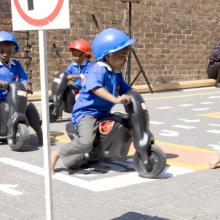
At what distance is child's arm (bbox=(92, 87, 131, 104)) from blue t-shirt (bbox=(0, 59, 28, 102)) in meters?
2.18

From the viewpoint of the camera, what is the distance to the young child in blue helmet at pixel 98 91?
5.22m

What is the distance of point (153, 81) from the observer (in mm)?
17000

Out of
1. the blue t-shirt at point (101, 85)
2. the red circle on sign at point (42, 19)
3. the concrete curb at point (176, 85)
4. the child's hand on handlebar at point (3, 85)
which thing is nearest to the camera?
the red circle on sign at point (42, 19)

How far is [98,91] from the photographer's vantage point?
522cm

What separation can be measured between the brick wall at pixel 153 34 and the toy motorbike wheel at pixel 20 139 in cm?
678

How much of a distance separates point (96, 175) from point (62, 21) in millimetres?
2357

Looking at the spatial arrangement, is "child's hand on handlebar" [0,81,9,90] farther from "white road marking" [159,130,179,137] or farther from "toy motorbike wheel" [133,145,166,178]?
"white road marking" [159,130,179,137]

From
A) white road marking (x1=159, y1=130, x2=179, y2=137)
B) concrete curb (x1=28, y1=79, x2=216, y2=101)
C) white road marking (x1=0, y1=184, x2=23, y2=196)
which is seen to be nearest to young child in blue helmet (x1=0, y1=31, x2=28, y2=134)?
white road marking (x1=0, y1=184, x2=23, y2=196)

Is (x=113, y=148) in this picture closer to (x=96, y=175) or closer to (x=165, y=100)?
(x=96, y=175)

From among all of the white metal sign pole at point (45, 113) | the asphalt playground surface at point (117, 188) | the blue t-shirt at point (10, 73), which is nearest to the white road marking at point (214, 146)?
the asphalt playground surface at point (117, 188)

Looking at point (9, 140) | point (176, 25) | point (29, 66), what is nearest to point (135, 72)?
point (176, 25)

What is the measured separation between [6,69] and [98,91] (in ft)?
7.54

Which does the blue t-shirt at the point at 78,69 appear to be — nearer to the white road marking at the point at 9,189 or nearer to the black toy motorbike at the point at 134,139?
the black toy motorbike at the point at 134,139

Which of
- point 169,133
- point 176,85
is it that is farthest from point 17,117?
point 176,85
